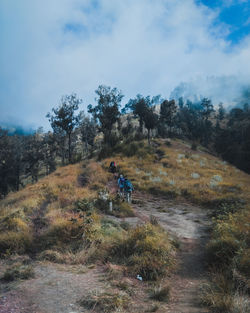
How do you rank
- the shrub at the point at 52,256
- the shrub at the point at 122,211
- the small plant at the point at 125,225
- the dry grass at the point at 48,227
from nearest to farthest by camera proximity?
the shrub at the point at 52,256, the dry grass at the point at 48,227, the small plant at the point at 125,225, the shrub at the point at 122,211

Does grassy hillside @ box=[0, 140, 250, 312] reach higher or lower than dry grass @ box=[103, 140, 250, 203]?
lower

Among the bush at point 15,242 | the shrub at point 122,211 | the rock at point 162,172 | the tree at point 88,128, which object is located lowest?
the bush at point 15,242

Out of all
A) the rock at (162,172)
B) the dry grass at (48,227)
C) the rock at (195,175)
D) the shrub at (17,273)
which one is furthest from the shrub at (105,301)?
the rock at (162,172)

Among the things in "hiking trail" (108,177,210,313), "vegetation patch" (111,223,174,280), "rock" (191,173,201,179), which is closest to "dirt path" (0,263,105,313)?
"vegetation patch" (111,223,174,280)

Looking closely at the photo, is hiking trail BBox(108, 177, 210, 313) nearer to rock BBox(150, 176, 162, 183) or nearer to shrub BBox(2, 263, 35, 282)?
rock BBox(150, 176, 162, 183)

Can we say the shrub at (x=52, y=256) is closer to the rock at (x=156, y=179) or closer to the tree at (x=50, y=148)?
the rock at (x=156, y=179)

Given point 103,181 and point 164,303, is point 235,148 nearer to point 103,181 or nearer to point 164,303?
point 103,181

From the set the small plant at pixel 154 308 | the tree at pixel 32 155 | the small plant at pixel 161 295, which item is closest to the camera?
the small plant at pixel 154 308

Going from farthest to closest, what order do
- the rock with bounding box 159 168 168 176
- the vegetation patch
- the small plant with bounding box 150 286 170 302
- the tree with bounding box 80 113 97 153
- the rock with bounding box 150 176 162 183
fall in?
1. the tree with bounding box 80 113 97 153
2. the rock with bounding box 159 168 168 176
3. the rock with bounding box 150 176 162 183
4. the vegetation patch
5. the small plant with bounding box 150 286 170 302

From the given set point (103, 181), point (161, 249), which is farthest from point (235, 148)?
point (161, 249)

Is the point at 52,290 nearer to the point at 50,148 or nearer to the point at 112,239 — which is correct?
the point at 112,239

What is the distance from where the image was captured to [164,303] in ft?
15.2

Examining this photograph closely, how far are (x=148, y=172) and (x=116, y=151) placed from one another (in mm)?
9507

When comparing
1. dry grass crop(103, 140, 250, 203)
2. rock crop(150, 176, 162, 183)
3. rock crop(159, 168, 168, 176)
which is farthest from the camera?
rock crop(159, 168, 168, 176)
